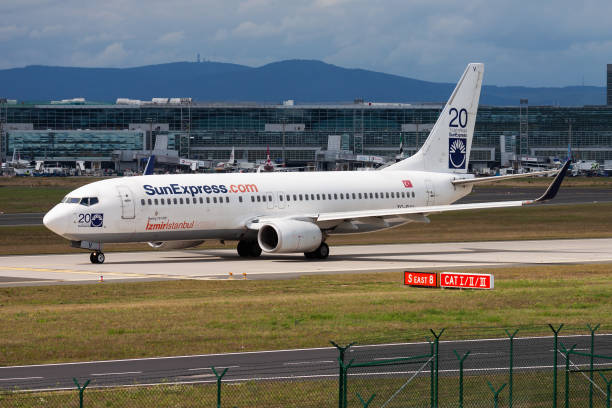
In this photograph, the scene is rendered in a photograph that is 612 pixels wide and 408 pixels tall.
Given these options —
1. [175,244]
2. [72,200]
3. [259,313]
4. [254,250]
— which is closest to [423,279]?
[259,313]

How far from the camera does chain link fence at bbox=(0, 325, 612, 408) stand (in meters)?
20.5

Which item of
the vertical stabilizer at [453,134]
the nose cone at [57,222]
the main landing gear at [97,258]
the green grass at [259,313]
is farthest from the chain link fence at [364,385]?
the vertical stabilizer at [453,134]

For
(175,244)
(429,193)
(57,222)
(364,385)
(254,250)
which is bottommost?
(364,385)

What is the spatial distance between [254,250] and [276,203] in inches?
118

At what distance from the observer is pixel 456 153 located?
66.9 metres

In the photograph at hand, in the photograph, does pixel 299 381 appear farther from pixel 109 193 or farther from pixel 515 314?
pixel 109 193

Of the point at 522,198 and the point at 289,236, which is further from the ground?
the point at 522,198

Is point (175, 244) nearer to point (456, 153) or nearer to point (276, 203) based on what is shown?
point (276, 203)

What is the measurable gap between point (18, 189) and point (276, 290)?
101309 mm

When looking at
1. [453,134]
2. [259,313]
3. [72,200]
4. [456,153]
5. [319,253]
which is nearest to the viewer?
[259,313]

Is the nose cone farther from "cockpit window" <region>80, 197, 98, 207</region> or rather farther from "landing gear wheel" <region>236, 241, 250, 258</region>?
"landing gear wheel" <region>236, 241, 250, 258</region>

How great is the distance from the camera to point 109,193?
171 feet

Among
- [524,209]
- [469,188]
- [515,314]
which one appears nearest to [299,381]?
[515,314]

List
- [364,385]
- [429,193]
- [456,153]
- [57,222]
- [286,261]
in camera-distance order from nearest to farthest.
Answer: [364,385] → [57,222] → [286,261] → [429,193] → [456,153]
